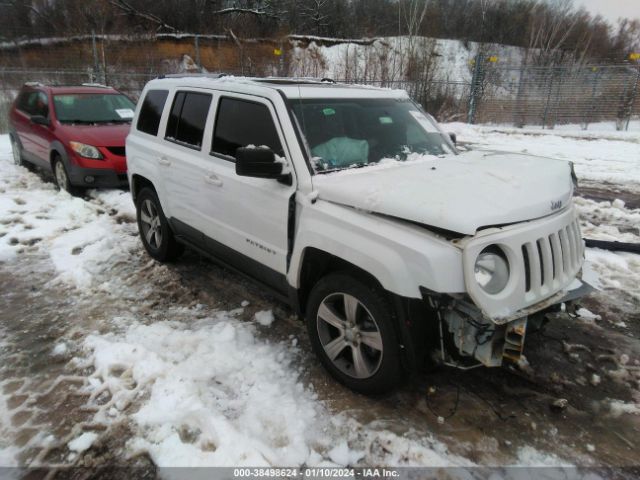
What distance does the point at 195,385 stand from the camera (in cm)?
308

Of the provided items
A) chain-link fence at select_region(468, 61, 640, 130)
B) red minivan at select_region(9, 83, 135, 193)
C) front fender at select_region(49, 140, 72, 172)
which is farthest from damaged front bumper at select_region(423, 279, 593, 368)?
chain-link fence at select_region(468, 61, 640, 130)

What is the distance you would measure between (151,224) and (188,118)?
1548 mm

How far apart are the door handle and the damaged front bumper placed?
214cm

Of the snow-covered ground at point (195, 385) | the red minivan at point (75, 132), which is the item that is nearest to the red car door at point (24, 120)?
the red minivan at point (75, 132)

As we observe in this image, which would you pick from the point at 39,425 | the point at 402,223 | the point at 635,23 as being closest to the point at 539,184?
the point at 402,223

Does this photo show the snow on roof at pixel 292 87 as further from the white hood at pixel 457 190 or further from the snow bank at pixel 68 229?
the snow bank at pixel 68 229

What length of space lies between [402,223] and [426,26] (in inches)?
1103

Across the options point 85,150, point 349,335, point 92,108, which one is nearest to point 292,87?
point 349,335

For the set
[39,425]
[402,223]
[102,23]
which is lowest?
[39,425]

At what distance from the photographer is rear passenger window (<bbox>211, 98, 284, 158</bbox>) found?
136 inches

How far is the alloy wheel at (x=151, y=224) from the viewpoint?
521cm

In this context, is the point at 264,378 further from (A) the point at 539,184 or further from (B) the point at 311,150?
(A) the point at 539,184

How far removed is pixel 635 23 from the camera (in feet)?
112

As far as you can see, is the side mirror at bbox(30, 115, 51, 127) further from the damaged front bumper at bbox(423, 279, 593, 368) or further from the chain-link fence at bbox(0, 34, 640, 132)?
the chain-link fence at bbox(0, 34, 640, 132)
